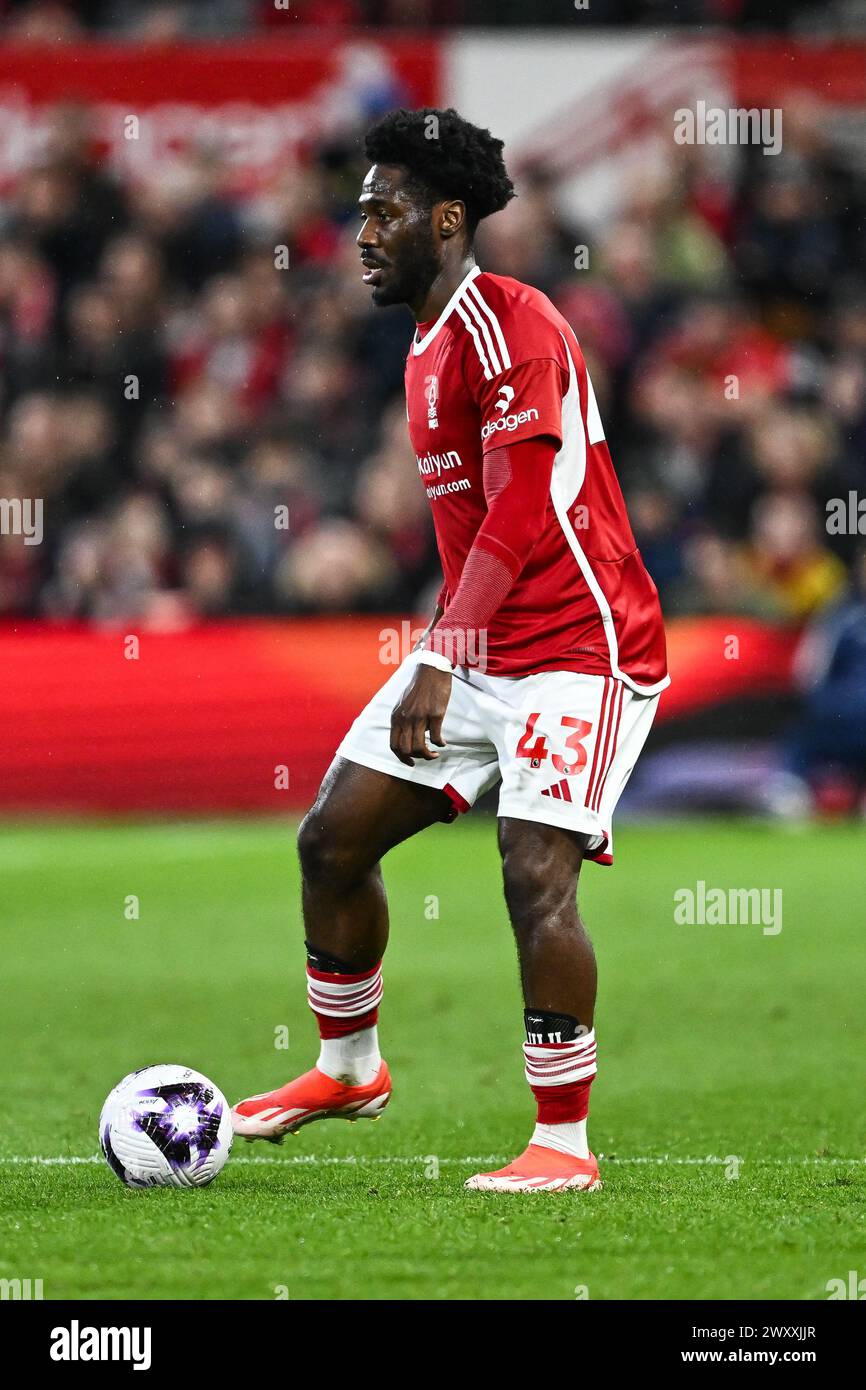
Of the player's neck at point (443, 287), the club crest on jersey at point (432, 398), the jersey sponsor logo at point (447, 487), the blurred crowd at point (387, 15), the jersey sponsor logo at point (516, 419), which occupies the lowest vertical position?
the jersey sponsor logo at point (447, 487)

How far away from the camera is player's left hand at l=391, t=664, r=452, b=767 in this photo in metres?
4.57

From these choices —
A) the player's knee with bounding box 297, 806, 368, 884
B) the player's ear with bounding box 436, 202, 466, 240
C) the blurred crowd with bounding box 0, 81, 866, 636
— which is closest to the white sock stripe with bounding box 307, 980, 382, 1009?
the player's knee with bounding box 297, 806, 368, 884

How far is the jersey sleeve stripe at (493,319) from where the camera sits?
4.70m

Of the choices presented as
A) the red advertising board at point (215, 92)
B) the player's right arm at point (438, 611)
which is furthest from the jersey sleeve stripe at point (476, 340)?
the red advertising board at point (215, 92)

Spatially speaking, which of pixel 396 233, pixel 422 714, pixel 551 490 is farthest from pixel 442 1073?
pixel 396 233

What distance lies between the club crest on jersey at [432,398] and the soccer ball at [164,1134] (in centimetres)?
159

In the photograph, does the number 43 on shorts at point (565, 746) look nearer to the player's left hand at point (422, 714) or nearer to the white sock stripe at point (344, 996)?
the player's left hand at point (422, 714)

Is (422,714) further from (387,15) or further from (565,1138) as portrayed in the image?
(387,15)

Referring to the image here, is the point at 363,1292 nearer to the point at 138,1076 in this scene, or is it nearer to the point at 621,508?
the point at 138,1076

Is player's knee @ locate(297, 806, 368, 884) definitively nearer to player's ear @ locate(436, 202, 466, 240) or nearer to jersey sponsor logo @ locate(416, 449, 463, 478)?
jersey sponsor logo @ locate(416, 449, 463, 478)

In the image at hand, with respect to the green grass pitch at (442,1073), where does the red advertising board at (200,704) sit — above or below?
above

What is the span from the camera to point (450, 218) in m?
4.96

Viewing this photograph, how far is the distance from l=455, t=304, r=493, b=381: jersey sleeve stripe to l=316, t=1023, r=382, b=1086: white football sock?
1667 millimetres

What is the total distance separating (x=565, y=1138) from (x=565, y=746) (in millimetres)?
858
